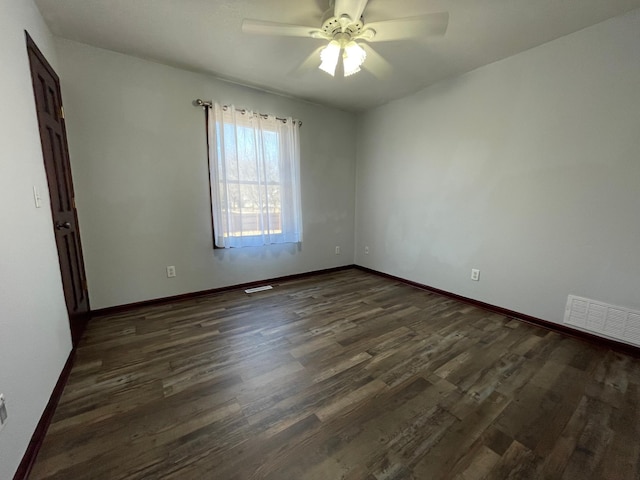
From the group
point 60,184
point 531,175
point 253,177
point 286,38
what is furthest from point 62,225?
point 531,175

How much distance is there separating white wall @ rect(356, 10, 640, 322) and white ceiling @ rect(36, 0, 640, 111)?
0.26 metres

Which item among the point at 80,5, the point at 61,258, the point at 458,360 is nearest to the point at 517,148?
→ the point at 458,360

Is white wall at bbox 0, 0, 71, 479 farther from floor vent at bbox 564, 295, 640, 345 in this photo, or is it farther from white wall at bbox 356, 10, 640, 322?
floor vent at bbox 564, 295, 640, 345

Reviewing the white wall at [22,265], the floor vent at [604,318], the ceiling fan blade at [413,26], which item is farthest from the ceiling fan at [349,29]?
the floor vent at [604,318]

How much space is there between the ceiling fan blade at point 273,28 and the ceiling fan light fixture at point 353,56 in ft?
0.86

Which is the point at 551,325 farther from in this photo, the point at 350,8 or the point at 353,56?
the point at 350,8

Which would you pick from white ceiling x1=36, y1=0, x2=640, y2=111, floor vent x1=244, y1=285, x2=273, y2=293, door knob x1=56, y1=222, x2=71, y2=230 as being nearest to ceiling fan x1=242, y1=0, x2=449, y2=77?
white ceiling x1=36, y1=0, x2=640, y2=111

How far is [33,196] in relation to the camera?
1.45m

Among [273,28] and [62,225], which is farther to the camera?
[62,225]

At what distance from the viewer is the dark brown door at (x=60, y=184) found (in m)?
1.71

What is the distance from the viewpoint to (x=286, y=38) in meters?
2.03

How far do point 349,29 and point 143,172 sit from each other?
226 cm

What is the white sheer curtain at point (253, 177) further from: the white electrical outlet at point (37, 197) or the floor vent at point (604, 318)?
the floor vent at point (604, 318)

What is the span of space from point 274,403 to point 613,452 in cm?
161
